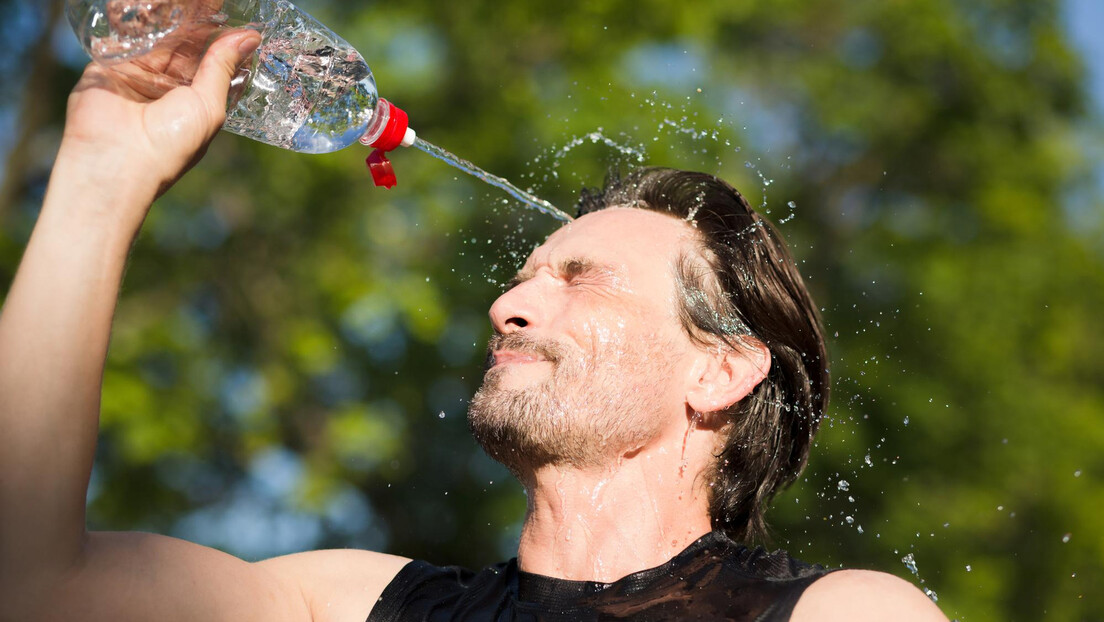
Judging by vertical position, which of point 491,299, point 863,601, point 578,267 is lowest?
point 491,299

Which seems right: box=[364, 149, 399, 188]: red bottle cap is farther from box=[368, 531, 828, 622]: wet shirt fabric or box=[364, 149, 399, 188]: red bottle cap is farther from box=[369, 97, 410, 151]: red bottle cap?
box=[368, 531, 828, 622]: wet shirt fabric

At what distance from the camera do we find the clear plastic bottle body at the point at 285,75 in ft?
6.97

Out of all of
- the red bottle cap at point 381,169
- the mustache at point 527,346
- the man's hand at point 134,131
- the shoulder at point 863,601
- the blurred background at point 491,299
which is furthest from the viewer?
the blurred background at point 491,299

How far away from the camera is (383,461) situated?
24.1ft

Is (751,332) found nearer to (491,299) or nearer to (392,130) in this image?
(392,130)

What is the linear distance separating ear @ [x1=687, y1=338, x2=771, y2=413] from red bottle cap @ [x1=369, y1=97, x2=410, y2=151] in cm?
99

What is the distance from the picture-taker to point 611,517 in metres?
2.57

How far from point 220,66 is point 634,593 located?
1.45m

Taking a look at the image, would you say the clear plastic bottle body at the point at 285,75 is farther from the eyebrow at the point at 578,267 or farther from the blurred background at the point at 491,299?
the blurred background at the point at 491,299

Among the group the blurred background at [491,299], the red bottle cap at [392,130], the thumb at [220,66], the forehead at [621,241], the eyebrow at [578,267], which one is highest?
the thumb at [220,66]

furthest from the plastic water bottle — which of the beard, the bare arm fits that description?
the beard

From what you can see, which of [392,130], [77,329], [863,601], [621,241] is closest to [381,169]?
[392,130]

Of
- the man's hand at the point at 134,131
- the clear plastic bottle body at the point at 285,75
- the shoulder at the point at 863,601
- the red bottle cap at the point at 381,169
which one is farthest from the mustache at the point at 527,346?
the man's hand at the point at 134,131

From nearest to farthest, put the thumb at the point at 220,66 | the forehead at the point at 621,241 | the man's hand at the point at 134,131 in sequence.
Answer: the man's hand at the point at 134,131, the thumb at the point at 220,66, the forehead at the point at 621,241
